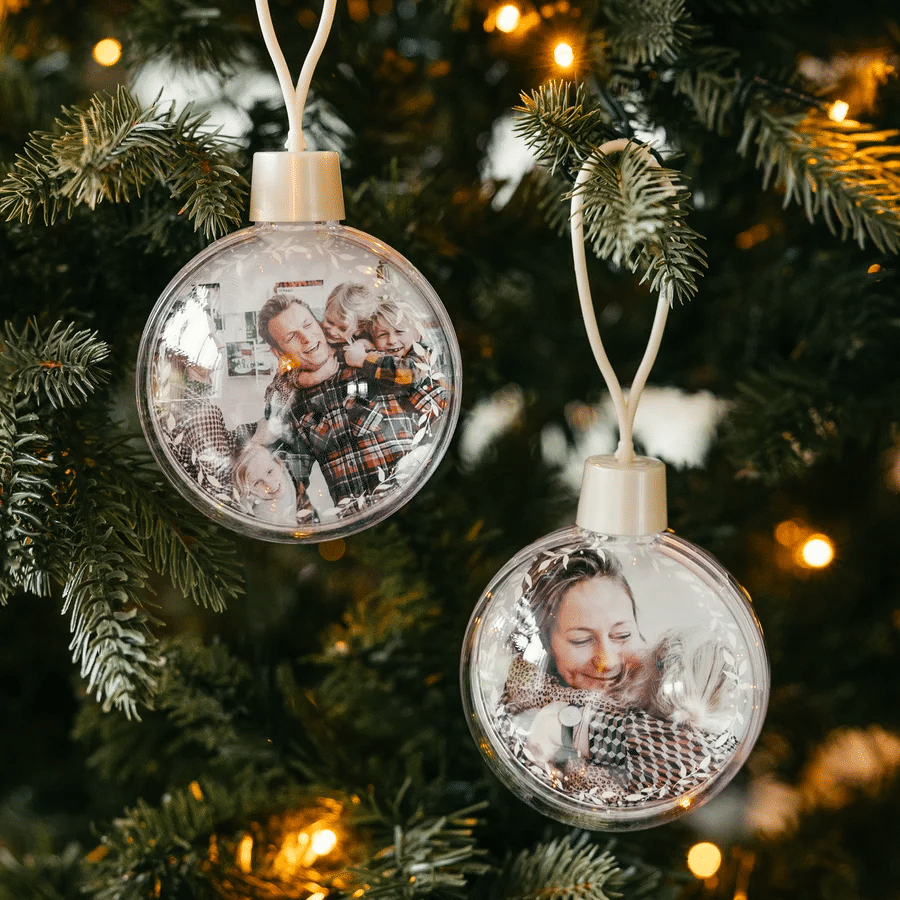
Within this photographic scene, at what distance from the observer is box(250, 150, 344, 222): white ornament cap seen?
375 mm

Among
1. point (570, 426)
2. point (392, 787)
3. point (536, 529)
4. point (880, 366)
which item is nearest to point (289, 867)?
point (392, 787)

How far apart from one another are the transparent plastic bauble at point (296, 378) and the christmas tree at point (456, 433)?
0.04 m

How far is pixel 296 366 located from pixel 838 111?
34cm

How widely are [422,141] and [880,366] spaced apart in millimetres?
356

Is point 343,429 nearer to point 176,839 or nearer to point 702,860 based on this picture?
point 176,839

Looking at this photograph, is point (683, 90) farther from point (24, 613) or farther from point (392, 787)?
point (24, 613)

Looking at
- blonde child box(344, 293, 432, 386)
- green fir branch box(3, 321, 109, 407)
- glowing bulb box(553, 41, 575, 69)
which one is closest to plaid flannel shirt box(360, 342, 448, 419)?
blonde child box(344, 293, 432, 386)

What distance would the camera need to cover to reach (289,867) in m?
0.56

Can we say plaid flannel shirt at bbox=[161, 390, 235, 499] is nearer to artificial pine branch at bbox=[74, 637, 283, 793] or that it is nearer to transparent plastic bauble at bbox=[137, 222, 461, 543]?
transparent plastic bauble at bbox=[137, 222, 461, 543]

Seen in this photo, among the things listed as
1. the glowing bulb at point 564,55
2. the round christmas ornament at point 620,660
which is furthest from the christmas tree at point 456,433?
the round christmas ornament at point 620,660

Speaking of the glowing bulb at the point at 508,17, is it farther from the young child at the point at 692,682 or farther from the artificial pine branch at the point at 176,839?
the artificial pine branch at the point at 176,839

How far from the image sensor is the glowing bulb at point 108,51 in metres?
0.58

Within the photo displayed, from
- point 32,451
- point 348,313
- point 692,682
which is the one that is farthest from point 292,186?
point 692,682

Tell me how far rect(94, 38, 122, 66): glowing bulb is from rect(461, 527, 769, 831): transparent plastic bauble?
45 centimetres
